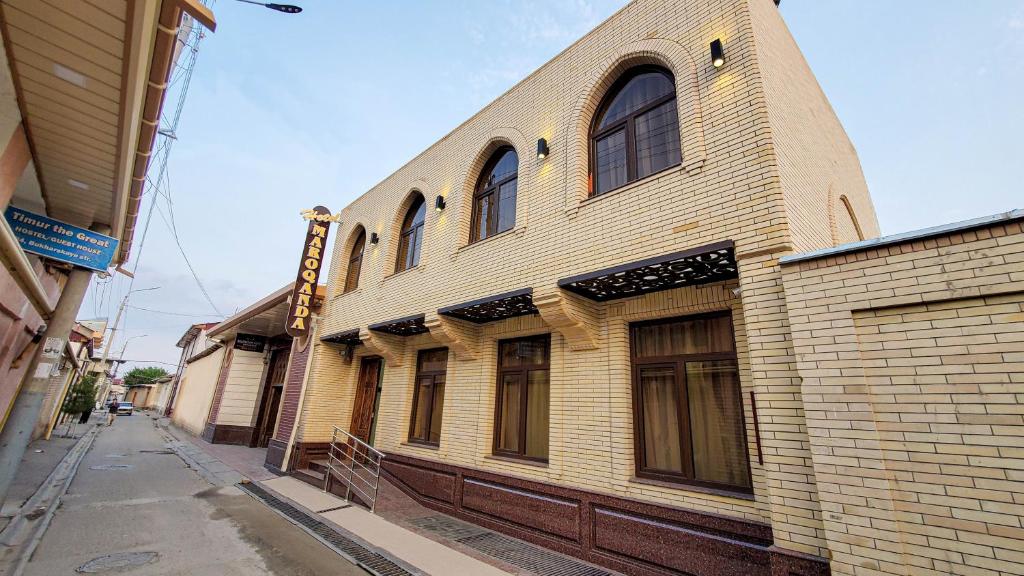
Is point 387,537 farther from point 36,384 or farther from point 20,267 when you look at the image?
point 20,267

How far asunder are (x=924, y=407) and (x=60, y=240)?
9.73m

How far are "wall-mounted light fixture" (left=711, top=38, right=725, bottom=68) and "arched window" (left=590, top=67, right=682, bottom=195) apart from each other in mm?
758

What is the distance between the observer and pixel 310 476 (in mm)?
9617

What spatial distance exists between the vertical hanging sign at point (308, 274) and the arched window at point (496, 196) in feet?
19.2

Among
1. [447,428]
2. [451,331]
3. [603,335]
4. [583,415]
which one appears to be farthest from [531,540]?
[451,331]

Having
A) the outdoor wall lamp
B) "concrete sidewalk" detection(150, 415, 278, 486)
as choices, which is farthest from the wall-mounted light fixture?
"concrete sidewalk" detection(150, 415, 278, 486)

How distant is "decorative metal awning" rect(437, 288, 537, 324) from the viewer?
644 cm

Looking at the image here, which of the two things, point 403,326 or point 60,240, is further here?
point 403,326

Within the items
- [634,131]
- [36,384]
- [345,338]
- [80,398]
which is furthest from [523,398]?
[80,398]

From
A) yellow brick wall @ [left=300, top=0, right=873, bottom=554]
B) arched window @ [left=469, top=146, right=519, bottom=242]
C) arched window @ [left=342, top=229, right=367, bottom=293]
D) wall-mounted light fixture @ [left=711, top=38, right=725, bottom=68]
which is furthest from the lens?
arched window @ [left=342, top=229, right=367, bottom=293]

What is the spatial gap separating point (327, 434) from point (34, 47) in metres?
9.55

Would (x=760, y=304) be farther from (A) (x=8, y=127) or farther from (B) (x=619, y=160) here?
(A) (x=8, y=127)

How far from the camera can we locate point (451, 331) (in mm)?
7805

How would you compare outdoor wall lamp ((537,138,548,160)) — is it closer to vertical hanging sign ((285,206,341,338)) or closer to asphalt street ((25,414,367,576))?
asphalt street ((25,414,367,576))
